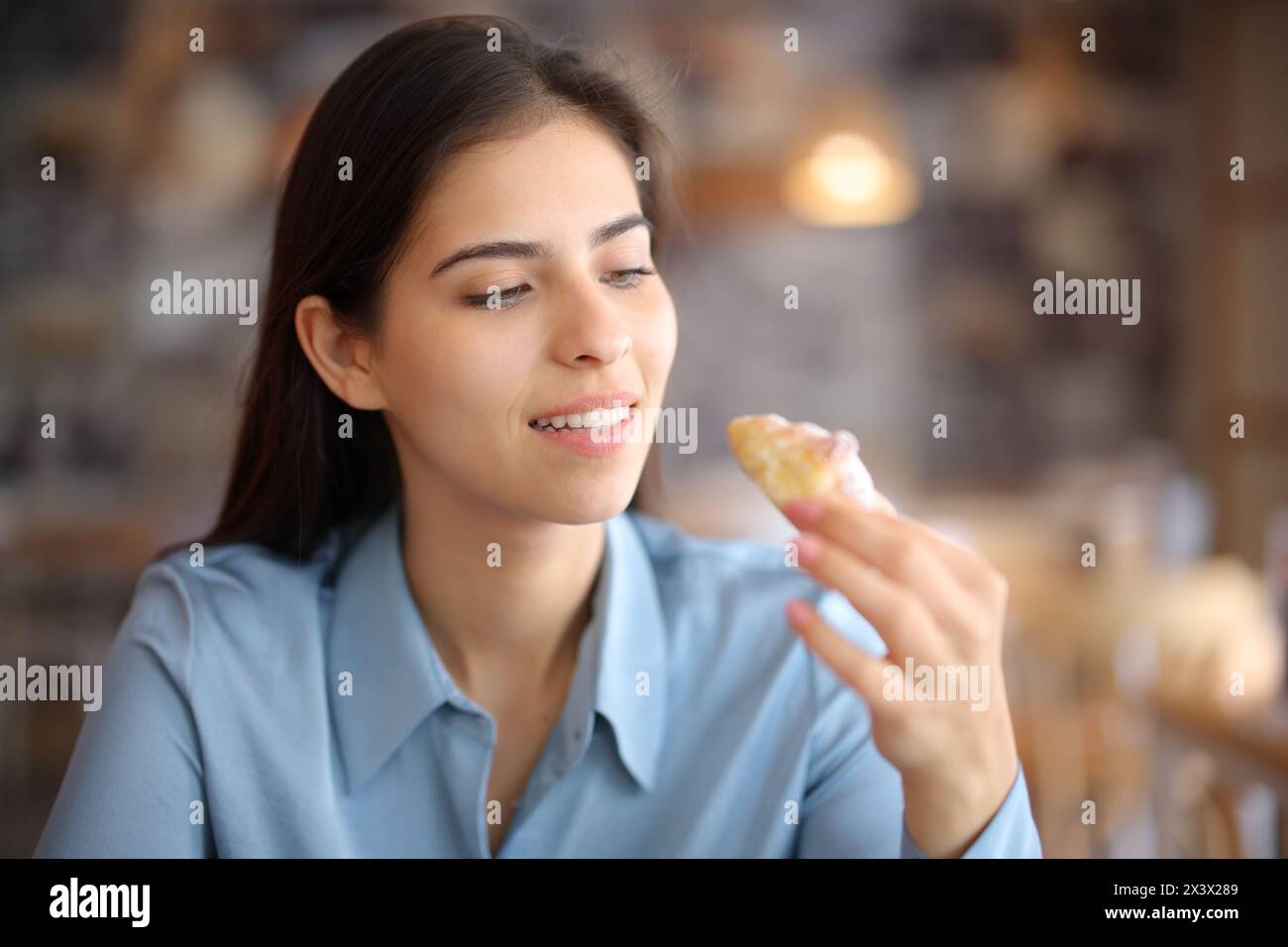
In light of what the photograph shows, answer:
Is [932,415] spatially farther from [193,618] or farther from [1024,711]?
[193,618]

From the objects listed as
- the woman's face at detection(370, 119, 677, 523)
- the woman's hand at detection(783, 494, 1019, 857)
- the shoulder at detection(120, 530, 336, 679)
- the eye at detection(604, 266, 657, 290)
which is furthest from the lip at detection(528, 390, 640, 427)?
the shoulder at detection(120, 530, 336, 679)

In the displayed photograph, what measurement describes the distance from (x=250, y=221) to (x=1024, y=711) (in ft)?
12.8

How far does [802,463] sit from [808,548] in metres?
0.09

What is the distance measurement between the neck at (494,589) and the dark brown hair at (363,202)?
3.9 inches

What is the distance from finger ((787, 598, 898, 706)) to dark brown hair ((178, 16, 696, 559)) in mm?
498

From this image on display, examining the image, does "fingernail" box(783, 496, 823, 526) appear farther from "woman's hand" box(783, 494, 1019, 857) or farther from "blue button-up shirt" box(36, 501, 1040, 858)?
"blue button-up shirt" box(36, 501, 1040, 858)

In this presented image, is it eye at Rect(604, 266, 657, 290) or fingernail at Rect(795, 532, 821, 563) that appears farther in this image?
eye at Rect(604, 266, 657, 290)

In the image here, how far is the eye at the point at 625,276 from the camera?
1.01m

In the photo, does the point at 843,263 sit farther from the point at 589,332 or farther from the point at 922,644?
the point at 922,644

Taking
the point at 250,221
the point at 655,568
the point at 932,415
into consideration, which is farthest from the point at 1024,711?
the point at 250,221

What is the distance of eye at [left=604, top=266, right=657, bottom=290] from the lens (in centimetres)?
101

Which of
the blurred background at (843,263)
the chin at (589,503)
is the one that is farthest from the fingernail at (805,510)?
the blurred background at (843,263)

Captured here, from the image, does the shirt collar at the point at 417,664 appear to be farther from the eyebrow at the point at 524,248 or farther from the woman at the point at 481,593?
the eyebrow at the point at 524,248
